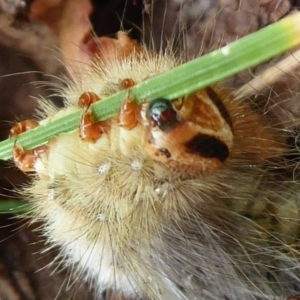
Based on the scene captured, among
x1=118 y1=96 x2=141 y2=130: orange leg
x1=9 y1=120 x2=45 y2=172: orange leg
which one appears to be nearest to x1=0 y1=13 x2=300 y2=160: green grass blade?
x1=118 y1=96 x2=141 y2=130: orange leg

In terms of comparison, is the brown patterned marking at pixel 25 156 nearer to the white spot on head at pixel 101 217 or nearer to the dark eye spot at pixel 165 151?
the white spot on head at pixel 101 217

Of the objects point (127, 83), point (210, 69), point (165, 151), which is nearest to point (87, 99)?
point (127, 83)

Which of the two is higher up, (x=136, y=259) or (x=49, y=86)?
(x=49, y=86)

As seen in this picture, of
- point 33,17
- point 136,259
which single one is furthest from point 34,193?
point 33,17

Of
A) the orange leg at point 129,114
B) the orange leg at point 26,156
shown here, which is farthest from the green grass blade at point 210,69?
the orange leg at point 26,156

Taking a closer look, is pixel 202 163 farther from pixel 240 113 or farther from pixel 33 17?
pixel 33 17

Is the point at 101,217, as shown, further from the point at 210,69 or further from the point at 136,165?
the point at 210,69
